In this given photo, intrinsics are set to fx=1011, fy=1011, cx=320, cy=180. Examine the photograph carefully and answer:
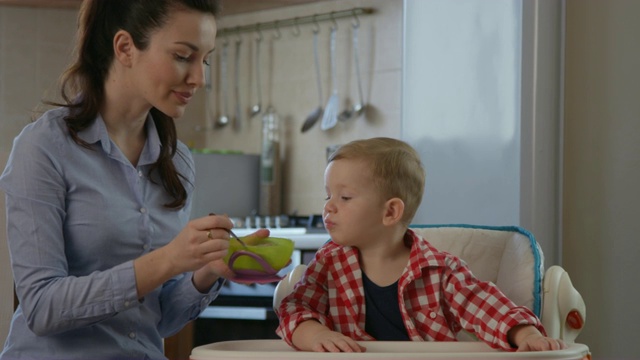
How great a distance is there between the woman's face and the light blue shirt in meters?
0.13

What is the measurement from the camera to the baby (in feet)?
5.88

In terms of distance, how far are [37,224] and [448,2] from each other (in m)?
1.89

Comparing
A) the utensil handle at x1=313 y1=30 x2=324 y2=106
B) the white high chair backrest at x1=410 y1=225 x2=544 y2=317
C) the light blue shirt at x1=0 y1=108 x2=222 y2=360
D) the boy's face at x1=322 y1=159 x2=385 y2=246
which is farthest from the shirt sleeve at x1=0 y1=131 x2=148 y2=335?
the utensil handle at x1=313 y1=30 x2=324 y2=106

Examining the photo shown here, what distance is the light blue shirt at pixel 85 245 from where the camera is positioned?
1.64 metres

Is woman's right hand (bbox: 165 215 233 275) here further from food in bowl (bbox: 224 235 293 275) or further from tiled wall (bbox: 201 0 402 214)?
tiled wall (bbox: 201 0 402 214)

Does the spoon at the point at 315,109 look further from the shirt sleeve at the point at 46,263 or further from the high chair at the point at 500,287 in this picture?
the shirt sleeve at the point at 46,263

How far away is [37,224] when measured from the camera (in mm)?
1666

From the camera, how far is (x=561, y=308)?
6.00 ft

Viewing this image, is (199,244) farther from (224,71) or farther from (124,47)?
(224,71)

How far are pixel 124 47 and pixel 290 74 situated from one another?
2765 millimetres

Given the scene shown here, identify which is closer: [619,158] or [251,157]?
[619,158]

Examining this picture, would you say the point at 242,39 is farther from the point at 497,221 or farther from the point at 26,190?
the point at 26,190

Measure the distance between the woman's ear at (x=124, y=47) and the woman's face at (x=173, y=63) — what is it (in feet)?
0.07

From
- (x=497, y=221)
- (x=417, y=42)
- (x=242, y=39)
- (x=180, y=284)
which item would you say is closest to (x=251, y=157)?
(x=242, y=39)
